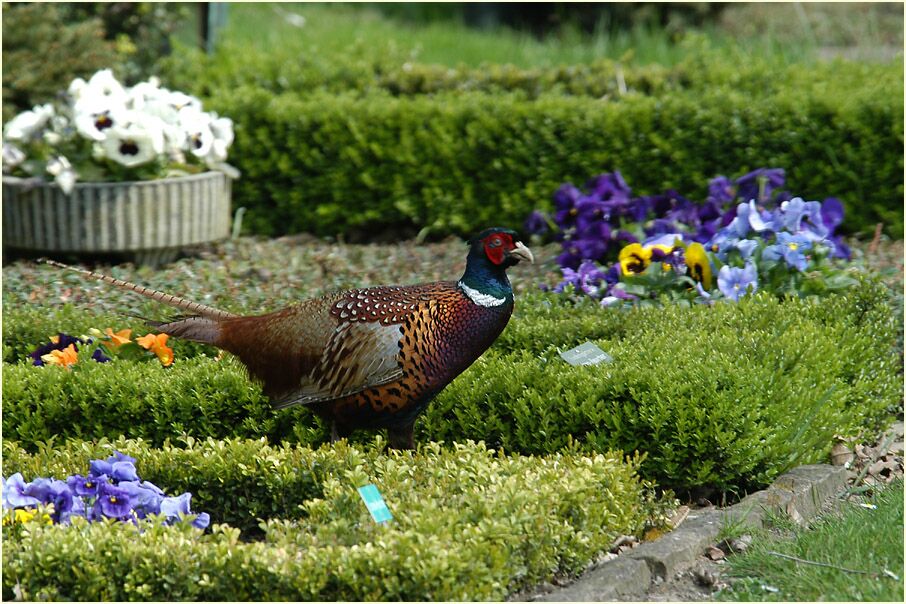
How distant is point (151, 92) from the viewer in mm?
7125

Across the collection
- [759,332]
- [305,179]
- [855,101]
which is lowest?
[305,179]

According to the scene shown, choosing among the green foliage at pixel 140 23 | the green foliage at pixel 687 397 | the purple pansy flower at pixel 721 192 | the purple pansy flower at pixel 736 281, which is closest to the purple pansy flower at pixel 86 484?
the green foliage at pixel 687 397

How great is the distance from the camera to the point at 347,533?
3211 millimetres

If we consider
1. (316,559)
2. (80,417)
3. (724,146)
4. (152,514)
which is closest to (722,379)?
(316,559)

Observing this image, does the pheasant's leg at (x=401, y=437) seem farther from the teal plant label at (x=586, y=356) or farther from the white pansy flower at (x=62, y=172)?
the white pansy flower at (x=62, y=172)

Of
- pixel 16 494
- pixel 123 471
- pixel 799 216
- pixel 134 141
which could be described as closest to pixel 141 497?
pixel 123 471

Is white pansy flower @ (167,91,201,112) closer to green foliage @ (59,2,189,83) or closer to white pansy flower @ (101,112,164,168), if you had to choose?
white pansy flower @ (101,112,164,168)

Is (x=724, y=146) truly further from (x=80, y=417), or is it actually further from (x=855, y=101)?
(x=80, y=417)

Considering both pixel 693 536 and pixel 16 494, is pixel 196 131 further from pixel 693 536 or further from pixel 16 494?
pixel 693 536

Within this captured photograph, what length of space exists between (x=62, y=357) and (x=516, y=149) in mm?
3741

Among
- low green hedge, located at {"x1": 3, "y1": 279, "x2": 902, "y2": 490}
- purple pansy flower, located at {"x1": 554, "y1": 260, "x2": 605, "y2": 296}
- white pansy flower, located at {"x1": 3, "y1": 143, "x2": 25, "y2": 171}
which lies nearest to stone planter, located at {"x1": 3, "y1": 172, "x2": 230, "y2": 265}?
white pansy flower, located at {"x1": 3, "y1": 143, "x2": 25, "y2": 171}

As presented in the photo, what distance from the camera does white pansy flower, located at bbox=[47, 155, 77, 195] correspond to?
685cm

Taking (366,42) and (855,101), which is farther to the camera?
(366,42)

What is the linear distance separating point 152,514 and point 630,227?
11.6 ft
